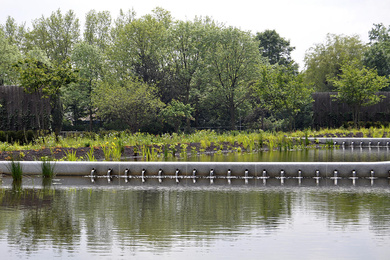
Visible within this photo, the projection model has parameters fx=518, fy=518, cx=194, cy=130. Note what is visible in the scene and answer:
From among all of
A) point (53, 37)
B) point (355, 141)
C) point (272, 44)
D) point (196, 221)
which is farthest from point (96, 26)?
point (196, 221)

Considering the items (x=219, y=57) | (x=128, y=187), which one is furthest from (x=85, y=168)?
(x=219, y=57)

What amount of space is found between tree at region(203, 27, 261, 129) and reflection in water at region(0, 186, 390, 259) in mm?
32174

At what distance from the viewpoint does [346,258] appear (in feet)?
21.0

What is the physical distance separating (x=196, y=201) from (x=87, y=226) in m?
3.04

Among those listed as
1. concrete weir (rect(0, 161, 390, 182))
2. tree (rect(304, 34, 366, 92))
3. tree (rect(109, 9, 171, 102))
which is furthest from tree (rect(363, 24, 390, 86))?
concrete weir (rect(0, 161, 390, 182))

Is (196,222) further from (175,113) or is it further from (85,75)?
(85,75)

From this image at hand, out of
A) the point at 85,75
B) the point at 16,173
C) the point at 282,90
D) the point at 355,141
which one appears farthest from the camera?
the point at 85,75

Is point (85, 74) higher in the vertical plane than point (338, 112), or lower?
higher

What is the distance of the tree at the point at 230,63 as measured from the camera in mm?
44000

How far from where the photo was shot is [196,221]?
28.8ft

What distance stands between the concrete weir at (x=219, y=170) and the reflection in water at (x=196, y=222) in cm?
210

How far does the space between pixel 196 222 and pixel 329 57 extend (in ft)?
167

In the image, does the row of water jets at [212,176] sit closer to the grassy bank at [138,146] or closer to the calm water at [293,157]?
the grassy bank at [138,146]

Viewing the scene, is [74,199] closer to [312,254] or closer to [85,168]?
[85,168]
